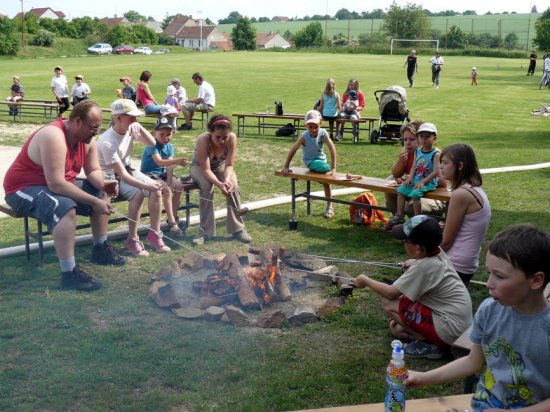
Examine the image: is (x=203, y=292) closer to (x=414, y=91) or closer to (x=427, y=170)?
(x=427, y=170)

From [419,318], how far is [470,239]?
41.1 inches

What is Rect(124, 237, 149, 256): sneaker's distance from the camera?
23.2ft

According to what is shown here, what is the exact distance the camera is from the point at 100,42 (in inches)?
3661

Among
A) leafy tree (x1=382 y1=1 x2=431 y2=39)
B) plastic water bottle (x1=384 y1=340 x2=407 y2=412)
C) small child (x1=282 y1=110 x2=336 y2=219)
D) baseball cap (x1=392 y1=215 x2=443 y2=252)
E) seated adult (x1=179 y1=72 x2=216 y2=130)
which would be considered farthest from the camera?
leafy tree (x1=382 y1=1 x2=431 y2=39)

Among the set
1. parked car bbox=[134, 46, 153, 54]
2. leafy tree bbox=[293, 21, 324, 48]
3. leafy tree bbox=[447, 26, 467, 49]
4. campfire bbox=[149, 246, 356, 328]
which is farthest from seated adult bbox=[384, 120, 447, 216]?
leafy tree bbox=[293, 21, 324, 48]

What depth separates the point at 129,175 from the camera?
281 inches

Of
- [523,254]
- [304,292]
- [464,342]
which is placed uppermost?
[523,254]

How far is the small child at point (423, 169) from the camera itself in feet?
23.4

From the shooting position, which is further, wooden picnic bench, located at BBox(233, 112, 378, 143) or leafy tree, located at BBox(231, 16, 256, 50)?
leafy tree, located at BBox(231, 16, 256, 50)

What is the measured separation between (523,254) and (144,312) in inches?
147

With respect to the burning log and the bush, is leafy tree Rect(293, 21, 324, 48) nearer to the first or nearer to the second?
the bush

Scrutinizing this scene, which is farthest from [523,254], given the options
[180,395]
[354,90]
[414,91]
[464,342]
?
[414,91]

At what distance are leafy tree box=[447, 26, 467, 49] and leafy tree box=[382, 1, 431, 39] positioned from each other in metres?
6.34

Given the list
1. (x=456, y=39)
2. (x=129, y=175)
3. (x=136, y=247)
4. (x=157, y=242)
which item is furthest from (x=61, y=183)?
(x=456, y=39)
